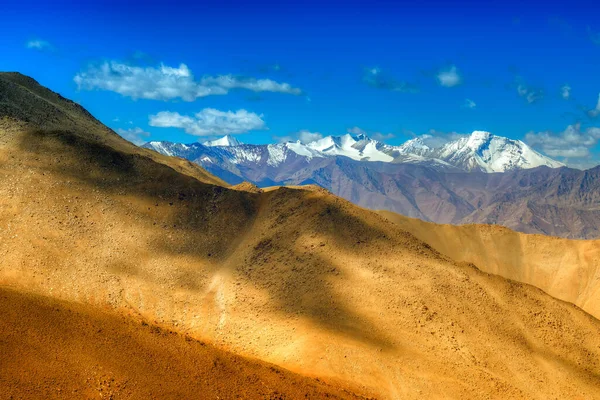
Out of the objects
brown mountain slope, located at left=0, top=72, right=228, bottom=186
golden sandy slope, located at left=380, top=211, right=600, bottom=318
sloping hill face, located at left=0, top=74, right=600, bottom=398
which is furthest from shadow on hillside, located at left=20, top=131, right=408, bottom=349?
golden sandy slope, located at left=380, top=211, right=600, bottom=318

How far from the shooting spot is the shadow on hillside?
51469 millimetres

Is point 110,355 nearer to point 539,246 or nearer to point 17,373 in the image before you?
point 17,373

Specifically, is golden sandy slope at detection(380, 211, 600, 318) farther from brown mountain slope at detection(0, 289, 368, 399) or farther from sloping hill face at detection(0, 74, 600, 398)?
brown mountain slope at detection(0, 289, 368, 399)

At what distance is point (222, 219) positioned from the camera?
63.4 meters

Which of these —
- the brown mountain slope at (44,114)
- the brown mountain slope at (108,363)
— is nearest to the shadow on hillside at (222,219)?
the brown mountain slope at (44,114)

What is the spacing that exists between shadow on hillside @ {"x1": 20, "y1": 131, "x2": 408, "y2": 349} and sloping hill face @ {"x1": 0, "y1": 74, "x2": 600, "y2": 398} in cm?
22

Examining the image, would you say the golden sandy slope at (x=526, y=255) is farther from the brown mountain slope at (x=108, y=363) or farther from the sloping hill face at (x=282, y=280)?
the brown mountain slope at (x=108, y=363)

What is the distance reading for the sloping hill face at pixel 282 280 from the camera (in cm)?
4041

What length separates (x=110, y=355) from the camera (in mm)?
24219

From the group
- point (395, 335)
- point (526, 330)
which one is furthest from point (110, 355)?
point (526, 330)


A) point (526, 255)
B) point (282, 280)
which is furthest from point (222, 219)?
point (526, 255)

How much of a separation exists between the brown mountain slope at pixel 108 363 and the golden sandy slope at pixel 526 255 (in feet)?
264

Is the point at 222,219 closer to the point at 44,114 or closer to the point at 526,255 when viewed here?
the point at 44,114

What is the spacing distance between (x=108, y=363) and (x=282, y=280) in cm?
2899
